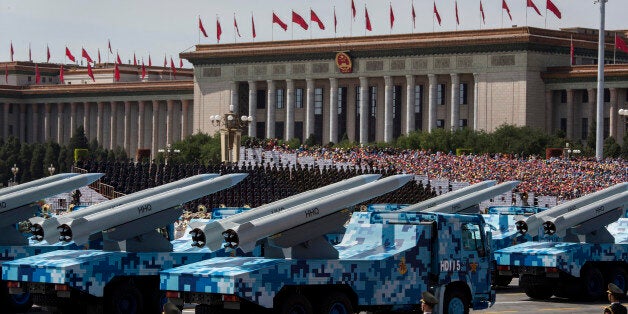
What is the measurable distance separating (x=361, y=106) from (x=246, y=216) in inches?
4336

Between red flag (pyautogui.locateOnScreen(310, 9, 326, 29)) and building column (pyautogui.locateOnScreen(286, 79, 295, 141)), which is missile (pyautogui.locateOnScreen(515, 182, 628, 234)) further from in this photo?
building column (pyautogui.locateOnScreen(286, 79, 295, 141))

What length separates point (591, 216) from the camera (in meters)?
37.1

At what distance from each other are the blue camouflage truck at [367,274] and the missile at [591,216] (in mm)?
5032

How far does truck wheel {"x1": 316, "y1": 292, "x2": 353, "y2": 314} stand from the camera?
91.7 ft

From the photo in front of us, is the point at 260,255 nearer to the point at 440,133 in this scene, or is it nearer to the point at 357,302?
the point at 357,302

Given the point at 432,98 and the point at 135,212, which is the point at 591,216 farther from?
the point at 432,98

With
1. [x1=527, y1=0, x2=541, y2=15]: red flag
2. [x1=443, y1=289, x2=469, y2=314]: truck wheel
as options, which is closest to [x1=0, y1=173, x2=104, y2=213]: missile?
[x1=443, y1=289, x2=469, y2=314]: truck wheel

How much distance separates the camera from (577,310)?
34.6 metres

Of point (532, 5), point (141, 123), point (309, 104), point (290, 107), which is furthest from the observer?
point (141, 123)

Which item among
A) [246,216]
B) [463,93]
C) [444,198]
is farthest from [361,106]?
[246,216]

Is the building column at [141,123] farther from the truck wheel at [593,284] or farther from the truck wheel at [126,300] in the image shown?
the truck wheel at [126,300]

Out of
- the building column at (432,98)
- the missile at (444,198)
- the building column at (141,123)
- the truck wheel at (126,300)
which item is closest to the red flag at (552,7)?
the building column at (432,98)

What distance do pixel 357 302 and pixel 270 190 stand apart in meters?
41.0

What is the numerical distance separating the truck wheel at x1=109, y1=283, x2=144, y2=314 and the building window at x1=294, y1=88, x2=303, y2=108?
381 feet
